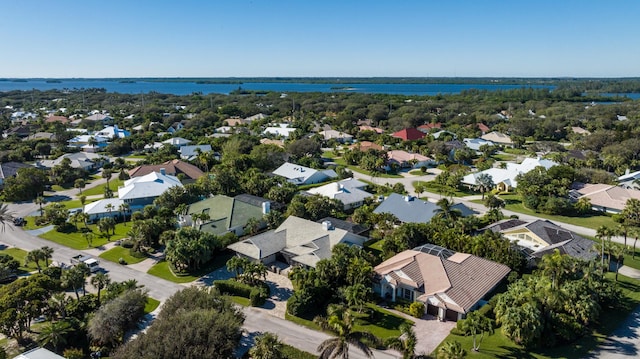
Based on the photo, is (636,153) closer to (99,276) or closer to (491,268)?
(491,268)

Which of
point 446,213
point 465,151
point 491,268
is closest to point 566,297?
point 491,268

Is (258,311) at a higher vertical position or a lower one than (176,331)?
lower

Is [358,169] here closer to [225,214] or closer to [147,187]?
[225,214]

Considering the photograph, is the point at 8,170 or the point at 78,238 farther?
the point at 8,170

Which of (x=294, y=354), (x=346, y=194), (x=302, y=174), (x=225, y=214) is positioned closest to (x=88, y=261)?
(x=225, y=214)

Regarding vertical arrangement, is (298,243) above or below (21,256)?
above

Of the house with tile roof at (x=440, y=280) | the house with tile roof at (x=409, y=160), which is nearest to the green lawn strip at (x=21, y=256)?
the house with tile roof at (x=440, y=280)

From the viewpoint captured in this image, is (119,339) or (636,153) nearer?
(119,339)
